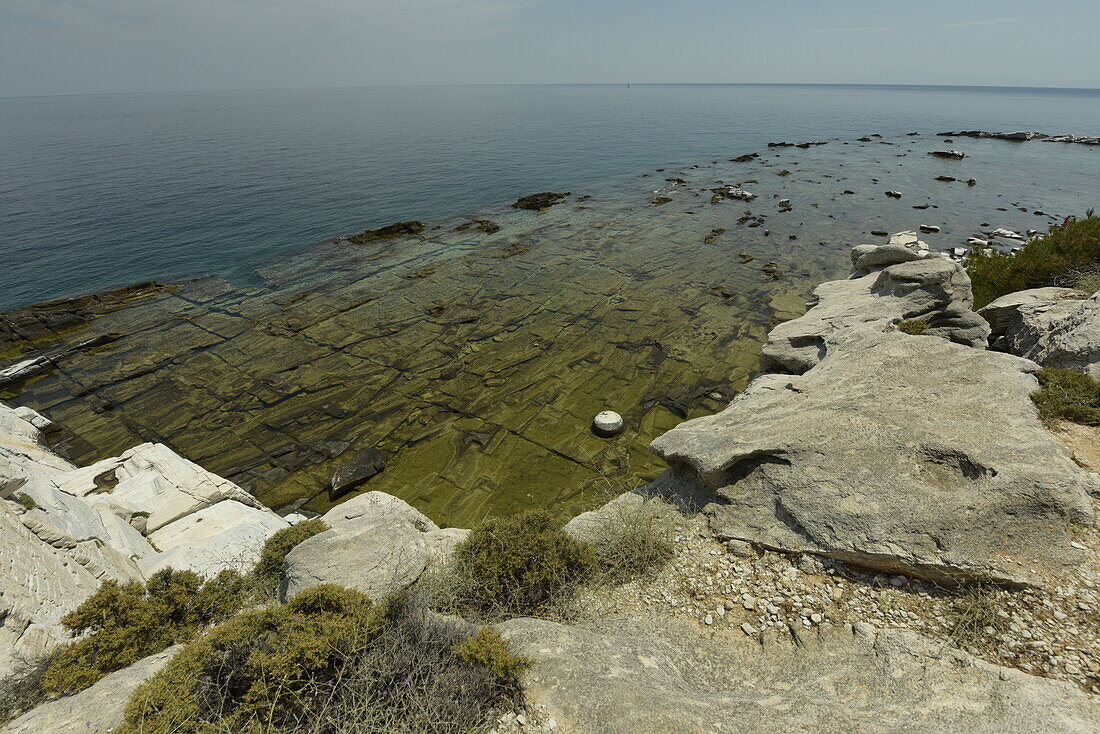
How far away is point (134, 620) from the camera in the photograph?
7.25 m

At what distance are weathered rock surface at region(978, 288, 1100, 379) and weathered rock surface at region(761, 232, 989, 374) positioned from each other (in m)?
0.95

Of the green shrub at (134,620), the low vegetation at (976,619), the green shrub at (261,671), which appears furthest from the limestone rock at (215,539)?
the low vegetation at (976,619)

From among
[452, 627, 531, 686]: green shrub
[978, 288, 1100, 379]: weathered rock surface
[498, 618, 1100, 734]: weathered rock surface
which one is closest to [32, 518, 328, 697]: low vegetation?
[452, 627, 531, 686]: green shrub

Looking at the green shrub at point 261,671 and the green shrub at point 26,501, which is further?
the green shrub at point 26,501

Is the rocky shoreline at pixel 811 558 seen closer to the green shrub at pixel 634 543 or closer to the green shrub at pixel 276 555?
the green shrub at pixel 634 543

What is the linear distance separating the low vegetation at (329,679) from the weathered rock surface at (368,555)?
163cm

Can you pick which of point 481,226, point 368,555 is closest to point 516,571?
point 368,555

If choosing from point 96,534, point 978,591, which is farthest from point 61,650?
point 978,591

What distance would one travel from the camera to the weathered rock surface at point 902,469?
258 inches

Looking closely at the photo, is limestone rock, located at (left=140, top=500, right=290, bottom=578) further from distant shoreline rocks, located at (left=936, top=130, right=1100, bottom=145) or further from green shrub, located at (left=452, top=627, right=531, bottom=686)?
distant shoreline rocks, located at (left=936, top=130, right=1100, bottom=145)

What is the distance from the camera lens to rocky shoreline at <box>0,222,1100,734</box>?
5250 mm

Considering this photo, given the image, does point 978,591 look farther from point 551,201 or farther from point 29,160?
point 29,160

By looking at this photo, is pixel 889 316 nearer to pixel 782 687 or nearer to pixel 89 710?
pixel 782 687

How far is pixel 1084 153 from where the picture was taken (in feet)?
226
